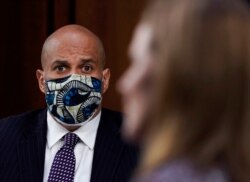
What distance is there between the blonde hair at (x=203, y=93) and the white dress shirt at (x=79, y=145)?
1.36m

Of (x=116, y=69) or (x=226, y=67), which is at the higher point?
(x=226, y=67)

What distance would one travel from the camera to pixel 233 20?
1052 millimetres

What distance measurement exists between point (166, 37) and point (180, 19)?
1.4 inches

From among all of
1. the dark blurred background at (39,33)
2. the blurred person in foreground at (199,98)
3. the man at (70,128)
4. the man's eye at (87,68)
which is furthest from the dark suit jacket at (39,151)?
the blurred person in foreground at (199,98)

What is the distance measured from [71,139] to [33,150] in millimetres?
137

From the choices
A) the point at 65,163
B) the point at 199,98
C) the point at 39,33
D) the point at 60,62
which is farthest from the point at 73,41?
the point at 199,98

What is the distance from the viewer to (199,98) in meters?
1.03

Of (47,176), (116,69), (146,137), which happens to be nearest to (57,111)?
(47,176)

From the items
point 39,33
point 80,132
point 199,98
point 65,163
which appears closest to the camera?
point 199,98

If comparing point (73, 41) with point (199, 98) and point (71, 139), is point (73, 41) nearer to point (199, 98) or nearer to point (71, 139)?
point (71, 139)

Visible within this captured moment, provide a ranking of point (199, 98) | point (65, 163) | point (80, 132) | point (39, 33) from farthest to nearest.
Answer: point (39, 33) < point (80, 132) < point (65, 163) < point (199, 98)

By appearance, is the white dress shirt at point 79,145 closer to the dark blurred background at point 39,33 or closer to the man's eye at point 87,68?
the man's eye at point 87,68

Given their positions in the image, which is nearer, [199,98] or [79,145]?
[199,98]

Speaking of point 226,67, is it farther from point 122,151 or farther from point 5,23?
point 5,23
